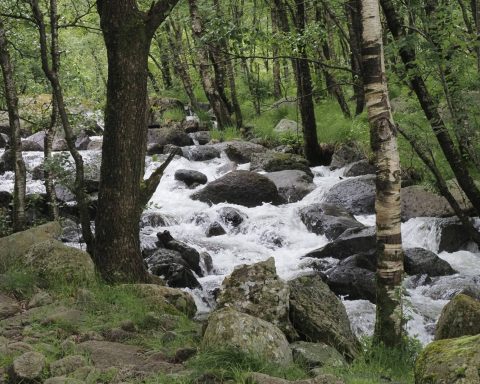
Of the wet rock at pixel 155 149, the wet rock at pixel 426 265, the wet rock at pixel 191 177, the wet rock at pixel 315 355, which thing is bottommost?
the wet rock at pixel 426 265

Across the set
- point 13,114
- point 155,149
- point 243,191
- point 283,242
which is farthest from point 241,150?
point 13,114

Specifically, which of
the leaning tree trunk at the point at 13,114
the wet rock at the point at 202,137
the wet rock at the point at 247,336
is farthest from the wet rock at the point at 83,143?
the wet rock at the point at 247,336

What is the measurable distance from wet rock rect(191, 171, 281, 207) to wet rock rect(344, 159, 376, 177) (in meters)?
2.65

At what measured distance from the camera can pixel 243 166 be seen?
19.5 metres

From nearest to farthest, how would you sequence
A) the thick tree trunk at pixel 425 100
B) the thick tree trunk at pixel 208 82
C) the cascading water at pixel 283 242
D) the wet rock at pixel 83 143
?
the thick tree trunk at pixel 425 100 → the cascading water at pixel 283 242 → the thick tree trunk at pixel 208 82 → the wet rock at pixel 83 143

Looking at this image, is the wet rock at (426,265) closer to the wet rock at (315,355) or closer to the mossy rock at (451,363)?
the wet rock at (315,355)

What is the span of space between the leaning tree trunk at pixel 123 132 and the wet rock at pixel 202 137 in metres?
15.1

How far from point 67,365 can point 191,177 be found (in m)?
13.4

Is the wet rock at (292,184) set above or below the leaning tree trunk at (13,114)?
below

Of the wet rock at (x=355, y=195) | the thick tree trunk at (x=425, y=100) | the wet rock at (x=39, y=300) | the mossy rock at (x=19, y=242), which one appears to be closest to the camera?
the wet rock at (x=39, y=300)

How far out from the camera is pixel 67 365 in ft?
15.6

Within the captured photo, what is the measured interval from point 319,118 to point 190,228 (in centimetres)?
976

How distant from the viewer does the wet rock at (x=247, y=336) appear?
502 cm

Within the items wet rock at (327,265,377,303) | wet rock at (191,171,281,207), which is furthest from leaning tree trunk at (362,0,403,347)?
wet rock at (191,171,281,207)
